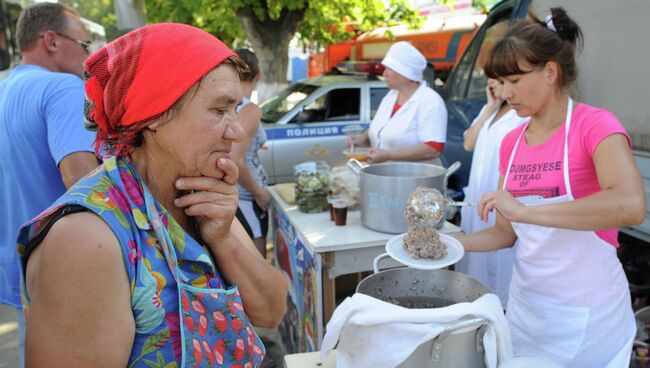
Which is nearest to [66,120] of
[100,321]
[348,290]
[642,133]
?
[100,321]

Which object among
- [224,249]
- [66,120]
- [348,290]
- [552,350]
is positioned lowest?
[348,290]

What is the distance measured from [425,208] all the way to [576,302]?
62 cm

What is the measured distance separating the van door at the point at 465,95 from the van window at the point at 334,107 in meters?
2.34

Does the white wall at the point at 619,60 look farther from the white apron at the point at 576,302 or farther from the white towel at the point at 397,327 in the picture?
the white towel at the point at 397,327

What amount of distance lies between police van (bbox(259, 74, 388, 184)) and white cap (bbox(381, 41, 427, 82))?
3228 millimetres

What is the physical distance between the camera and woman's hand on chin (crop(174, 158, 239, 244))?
3.75ft

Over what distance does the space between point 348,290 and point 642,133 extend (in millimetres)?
2289

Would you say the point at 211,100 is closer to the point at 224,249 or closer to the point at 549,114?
the point at 224,249

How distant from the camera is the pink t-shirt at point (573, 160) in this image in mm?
1570

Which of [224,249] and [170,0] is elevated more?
[170,0]

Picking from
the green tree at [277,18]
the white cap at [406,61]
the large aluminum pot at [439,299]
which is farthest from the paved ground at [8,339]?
the green tree at [277,18]

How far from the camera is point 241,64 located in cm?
118

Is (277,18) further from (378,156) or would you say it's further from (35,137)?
(35,137)

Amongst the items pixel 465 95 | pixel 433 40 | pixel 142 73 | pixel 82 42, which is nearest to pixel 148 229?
pixel 142 73
